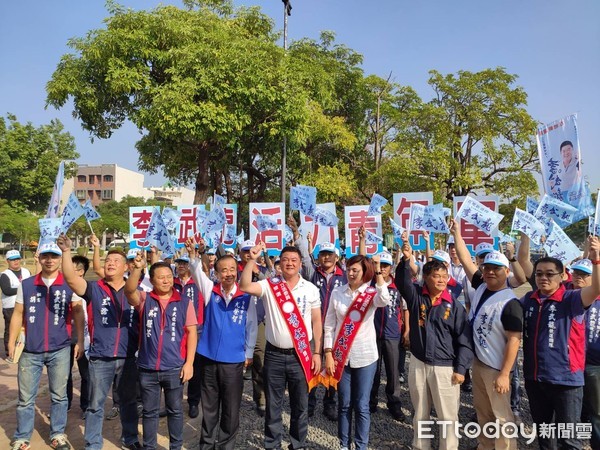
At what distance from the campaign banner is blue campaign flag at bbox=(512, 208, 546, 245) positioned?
0.46 metres

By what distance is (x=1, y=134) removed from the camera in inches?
963

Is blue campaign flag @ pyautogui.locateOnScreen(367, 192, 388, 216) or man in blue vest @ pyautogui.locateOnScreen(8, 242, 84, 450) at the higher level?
blue campaign flag @ pyautogui.locateOnScreen(367, 192, 388, 216)

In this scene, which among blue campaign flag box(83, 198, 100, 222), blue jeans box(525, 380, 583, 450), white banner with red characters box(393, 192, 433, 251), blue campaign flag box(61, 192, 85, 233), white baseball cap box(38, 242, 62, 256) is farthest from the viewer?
white banner with red characters box(393, 192, 433, 251)

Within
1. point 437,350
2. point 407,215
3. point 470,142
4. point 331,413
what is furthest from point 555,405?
point 470,142

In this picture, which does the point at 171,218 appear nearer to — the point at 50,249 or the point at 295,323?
the point at 50,249

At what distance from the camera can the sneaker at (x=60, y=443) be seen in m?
4.26

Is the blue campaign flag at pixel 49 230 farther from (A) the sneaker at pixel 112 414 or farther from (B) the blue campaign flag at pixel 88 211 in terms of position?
(A) the sneaker at pixel 112 414

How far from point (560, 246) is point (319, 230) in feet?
11.6

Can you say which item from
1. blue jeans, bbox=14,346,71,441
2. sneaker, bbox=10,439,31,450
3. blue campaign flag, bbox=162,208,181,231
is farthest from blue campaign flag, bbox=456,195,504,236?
sneaker, bbox=10,439,31,450

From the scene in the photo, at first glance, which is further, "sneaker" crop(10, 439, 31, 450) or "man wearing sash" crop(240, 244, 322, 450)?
"sneaker" crop(10, 439, 31, 450)

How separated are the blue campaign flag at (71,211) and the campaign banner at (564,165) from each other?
206 inches

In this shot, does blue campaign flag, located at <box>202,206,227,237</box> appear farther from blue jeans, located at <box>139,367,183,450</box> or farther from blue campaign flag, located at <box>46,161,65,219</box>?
blue jeans, located at <box>139,367,183,450</box>

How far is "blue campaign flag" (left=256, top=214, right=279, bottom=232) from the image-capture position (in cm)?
662

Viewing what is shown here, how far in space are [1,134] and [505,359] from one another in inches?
1119
